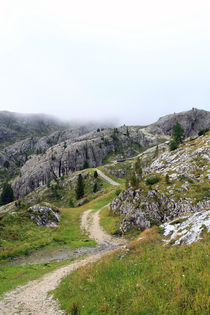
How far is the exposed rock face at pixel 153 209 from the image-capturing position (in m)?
28.6

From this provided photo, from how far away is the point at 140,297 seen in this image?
22.3 feet

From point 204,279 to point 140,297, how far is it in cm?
A: 283

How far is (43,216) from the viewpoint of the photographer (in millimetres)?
39125

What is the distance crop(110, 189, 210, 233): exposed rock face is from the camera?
28.6 m

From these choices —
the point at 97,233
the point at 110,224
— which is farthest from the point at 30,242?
the point at 110,224

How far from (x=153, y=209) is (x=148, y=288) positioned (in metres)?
24.8

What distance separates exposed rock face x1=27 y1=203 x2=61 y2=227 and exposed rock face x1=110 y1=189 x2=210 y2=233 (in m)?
18.8

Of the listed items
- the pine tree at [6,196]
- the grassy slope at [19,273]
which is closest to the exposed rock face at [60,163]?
the pine tree at [6,196]

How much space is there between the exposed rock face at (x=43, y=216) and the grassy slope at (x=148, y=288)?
27.8 m

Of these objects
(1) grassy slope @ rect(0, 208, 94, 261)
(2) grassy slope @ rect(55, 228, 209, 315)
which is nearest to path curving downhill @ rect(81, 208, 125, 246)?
(1) grassy slope @ rect(0, 208, 94, 261)

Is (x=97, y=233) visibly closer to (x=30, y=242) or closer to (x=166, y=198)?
(x=30, y=242)

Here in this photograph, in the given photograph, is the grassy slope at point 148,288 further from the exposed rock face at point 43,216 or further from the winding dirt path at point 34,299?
the exposed rock face at point 43,216

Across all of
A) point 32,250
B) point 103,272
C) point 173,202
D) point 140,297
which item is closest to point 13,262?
point 32,250

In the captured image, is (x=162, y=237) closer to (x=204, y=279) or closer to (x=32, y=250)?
(x=204, y=279)
